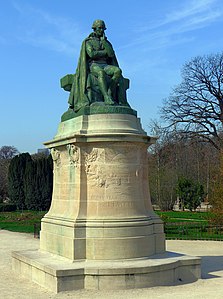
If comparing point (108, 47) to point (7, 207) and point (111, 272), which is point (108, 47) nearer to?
point (111, 272)

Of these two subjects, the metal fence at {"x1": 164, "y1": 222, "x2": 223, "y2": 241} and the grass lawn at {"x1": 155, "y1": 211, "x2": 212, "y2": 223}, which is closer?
the metal fence at {"x1": 164, "y1": 222, "x2": 223, "y2": 241}

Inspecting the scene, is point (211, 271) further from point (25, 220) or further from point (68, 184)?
point (25, 220)

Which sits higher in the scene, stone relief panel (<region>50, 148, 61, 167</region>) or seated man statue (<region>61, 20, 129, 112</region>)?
seated man statue (<region>61, 20, 129, 112</region>)

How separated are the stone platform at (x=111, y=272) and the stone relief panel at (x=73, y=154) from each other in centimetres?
230

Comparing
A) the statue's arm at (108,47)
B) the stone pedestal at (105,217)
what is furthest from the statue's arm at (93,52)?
the stone pedestal at (105,217)

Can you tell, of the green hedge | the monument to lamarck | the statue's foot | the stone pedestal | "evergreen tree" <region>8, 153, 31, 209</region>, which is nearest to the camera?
the monument to lamarck

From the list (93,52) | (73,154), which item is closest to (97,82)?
(93,52)

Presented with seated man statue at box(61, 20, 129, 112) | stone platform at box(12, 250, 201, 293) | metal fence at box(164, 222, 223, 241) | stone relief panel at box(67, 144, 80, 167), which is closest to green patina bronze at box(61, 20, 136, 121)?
seated man statue at box(61, 20, 129, 112)

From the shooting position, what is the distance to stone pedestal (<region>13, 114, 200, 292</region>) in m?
10.4

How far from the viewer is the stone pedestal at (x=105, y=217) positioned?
1043cm

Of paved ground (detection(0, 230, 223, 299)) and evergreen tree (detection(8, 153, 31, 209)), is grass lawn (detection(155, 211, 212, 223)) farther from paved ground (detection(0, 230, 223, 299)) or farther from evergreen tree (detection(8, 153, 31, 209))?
evergreen tree (detection(8, 153, 31, 209))

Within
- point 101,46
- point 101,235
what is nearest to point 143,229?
point 101,235

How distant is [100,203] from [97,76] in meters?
3.30

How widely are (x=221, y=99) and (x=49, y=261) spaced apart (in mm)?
31724
